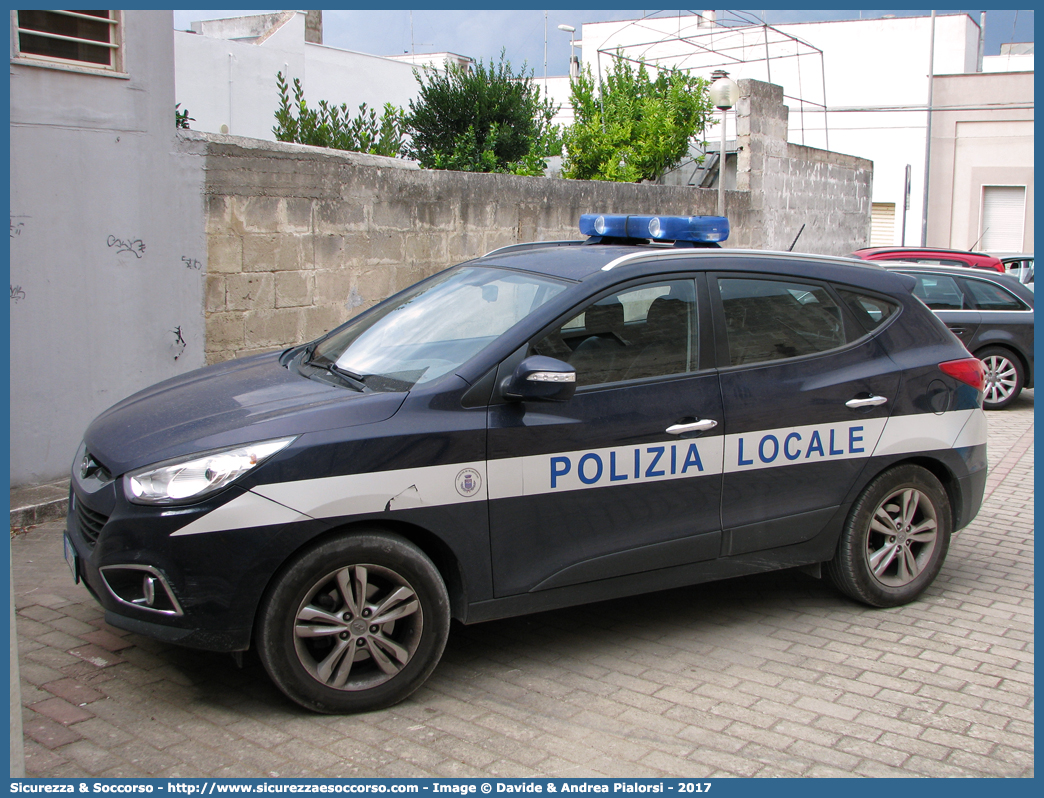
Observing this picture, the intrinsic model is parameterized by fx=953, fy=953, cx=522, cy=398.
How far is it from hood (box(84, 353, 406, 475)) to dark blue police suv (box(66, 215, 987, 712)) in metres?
0.01

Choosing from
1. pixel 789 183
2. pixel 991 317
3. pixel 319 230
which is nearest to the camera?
pixel 319 230

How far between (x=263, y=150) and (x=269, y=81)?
15875mm

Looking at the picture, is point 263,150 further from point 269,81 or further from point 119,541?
point 269,81

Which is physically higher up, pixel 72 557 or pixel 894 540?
pixel 72 557

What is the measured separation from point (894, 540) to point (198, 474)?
3346 mm

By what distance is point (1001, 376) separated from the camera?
36.5 ft

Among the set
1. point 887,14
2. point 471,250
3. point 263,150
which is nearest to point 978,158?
point 887,14

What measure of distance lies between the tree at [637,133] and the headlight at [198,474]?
14.9 meters

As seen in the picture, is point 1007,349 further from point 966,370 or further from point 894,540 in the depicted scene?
point 894,540

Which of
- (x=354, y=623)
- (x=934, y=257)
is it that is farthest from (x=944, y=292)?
(x=354, y=623)

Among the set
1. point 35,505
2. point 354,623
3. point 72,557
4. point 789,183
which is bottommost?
point 35,505

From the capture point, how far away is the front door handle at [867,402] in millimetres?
4508

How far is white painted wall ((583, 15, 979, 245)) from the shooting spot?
3219 centimetres

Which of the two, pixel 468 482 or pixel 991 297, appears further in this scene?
pixel 991 297
